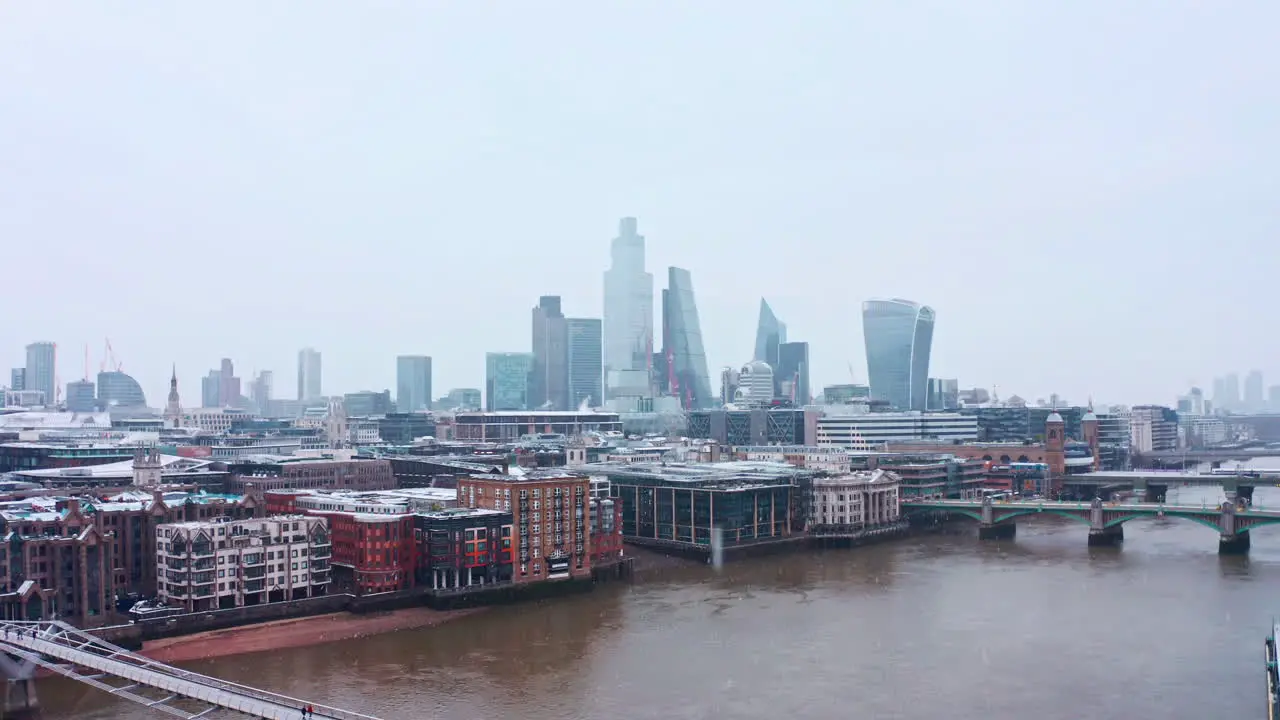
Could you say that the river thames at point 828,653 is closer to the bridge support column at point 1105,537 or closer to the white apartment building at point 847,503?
the bridge support column at point 1105,537

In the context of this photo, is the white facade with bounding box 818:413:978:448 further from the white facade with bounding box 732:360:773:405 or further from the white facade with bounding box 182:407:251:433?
the white facade with bounding box 182:407:251:433

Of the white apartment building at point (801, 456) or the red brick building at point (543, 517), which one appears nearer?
the red brick building at point (543, 517)

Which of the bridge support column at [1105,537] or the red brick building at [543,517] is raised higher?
the red brick building at [543,517]

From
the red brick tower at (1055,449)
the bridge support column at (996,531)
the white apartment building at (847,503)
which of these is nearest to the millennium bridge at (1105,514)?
the bridge support column at (996,531)

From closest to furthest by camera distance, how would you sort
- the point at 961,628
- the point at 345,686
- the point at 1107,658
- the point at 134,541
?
1. the point at 345,686
2. the point at 1107,658
3. the point at 961,628
4. the point at 134,541

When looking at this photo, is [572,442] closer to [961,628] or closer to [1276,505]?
[1276,505]

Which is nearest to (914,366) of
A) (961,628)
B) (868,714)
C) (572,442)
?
(572,442)

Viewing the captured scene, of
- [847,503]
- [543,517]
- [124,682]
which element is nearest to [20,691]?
[124,682]
